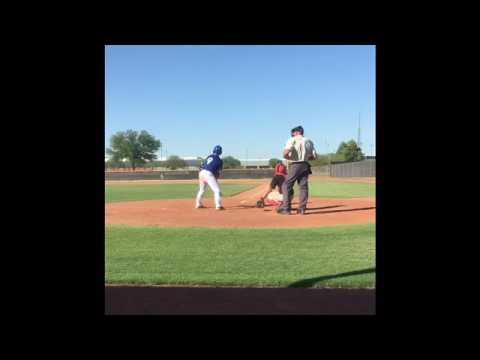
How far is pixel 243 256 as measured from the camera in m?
5.07

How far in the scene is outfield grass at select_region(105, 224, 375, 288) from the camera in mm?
4078

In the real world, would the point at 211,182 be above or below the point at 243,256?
above

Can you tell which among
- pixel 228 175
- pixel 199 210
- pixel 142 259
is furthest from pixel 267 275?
pixel 228 175

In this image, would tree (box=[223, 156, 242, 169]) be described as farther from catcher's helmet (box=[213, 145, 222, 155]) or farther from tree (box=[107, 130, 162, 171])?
catcher's helmet (box=[213, 145, 222, 155])

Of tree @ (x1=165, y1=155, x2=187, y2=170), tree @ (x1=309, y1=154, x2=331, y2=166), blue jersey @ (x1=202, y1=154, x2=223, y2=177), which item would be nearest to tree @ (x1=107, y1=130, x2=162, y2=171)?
tree @ (x1=165, y1=155, x2=187, y2=170)

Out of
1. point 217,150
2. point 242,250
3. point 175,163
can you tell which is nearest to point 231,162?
point 175,163

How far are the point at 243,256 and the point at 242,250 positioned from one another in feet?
1.19

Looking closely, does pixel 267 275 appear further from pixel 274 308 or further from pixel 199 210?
pixel 199 210

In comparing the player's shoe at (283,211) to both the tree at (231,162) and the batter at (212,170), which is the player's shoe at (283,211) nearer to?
the batter at (212,170)

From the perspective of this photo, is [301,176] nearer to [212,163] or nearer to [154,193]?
[212,163]
